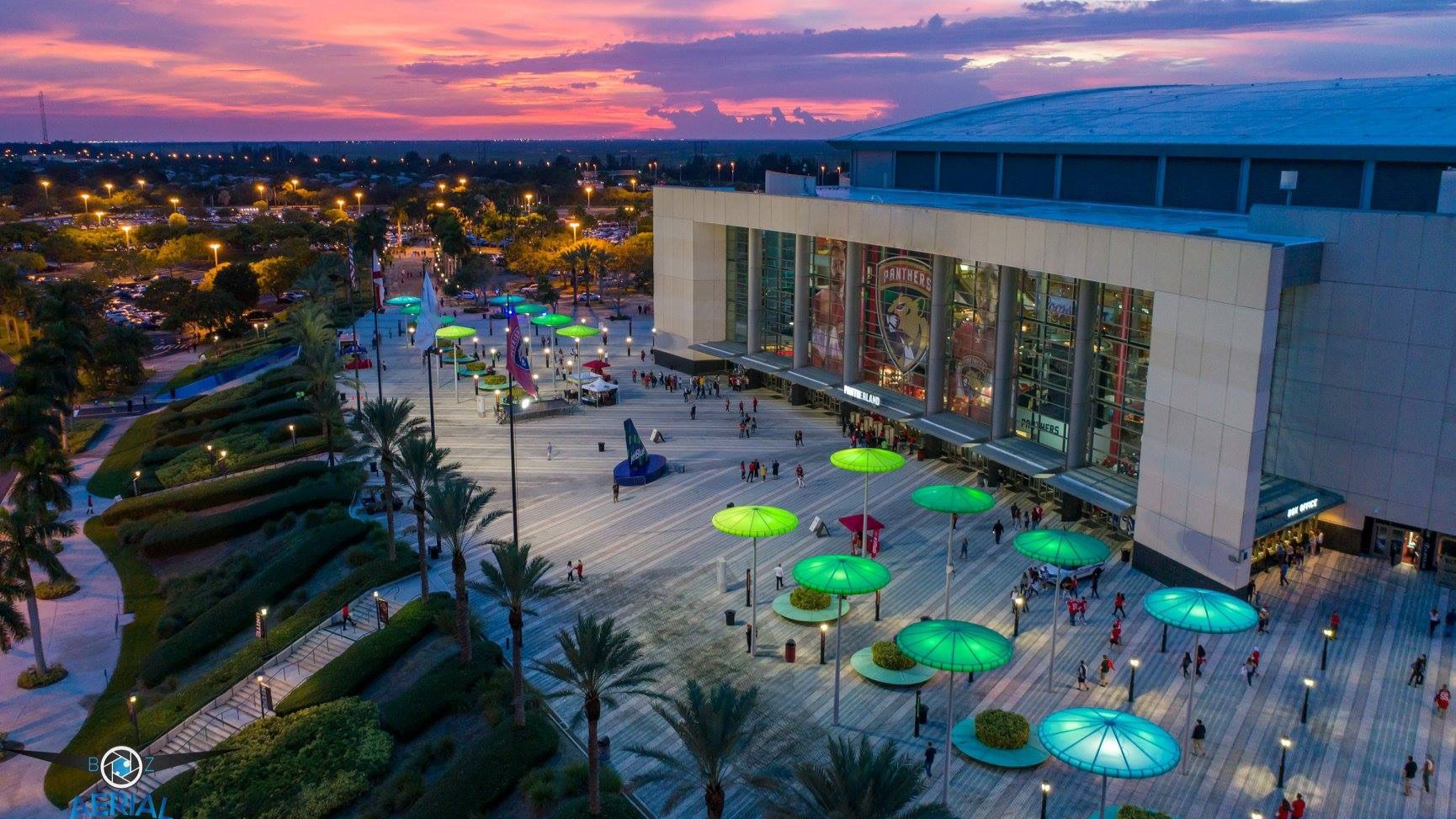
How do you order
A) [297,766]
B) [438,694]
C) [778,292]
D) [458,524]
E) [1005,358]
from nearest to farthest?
1. [297,766]
2. [438,694]
3. [458,524]
4. [1005,358]
5. [778,292]

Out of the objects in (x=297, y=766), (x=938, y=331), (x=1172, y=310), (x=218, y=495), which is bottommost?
(x=297, y=766)

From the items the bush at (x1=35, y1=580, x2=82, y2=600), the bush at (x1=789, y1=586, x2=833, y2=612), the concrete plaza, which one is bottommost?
the bush at (x1=35, y1=580, x2=82, y2=600)

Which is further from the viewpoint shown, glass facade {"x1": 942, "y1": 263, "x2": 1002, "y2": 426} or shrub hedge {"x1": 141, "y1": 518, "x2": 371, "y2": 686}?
glass facade {"x1": 942, "y1": 263, "x2": 1002, "y2": 426}

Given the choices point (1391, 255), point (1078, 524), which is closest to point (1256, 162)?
point (1391, 255)

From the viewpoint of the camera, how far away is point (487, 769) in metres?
30.7

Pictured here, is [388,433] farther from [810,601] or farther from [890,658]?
[890,658]

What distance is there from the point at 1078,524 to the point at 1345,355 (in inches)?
505

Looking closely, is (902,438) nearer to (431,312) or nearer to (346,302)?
(431,312)

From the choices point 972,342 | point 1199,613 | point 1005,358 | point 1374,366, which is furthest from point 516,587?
point 1374,366

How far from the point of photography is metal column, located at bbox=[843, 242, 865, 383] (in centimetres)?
6247

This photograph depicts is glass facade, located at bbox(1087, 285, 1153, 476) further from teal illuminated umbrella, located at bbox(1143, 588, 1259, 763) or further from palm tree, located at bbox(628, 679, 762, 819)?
palm tree, located at bbox(628, 679, 762, 819)

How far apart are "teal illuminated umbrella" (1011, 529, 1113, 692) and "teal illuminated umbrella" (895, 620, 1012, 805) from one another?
19.7ft

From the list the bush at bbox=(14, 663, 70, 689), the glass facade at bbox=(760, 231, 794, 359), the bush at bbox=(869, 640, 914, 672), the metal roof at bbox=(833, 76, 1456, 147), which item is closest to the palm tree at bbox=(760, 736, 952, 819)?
the bush at bbox=(869, 640, 914, 672)

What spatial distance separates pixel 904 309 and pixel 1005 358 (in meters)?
8.25
